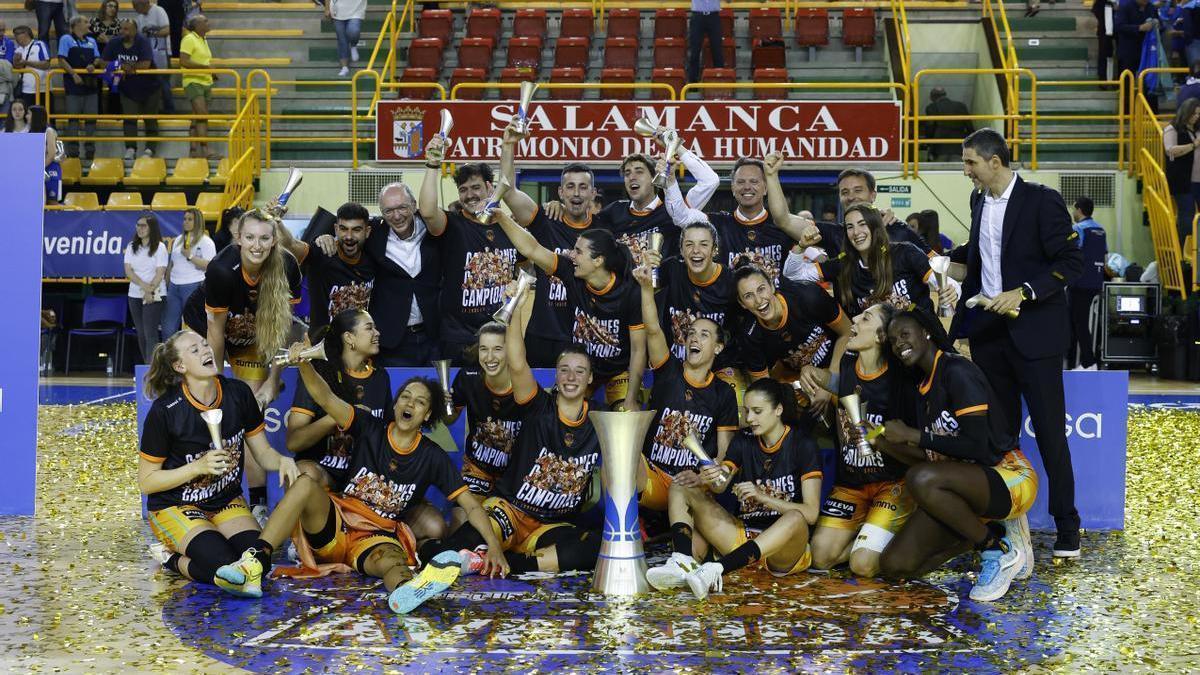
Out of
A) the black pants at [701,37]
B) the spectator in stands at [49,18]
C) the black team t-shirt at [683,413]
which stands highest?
the spectator in stands at [49,18]

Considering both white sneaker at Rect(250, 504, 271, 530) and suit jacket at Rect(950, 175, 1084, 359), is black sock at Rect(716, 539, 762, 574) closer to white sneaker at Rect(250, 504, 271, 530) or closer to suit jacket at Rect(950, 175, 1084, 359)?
suit jacket at Rect(950, 175, 1084, 359)

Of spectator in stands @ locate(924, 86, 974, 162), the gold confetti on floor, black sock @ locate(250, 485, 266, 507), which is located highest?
spectator in stands @ locate(924, 86, 974, 162)

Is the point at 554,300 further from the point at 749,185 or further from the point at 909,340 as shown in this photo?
the point at 909,340

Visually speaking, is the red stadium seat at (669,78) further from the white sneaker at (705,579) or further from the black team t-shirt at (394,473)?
the white sneaker at (705,579)

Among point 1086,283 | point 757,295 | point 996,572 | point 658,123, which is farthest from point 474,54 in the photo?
point 996,572

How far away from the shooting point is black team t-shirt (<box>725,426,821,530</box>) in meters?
6.65

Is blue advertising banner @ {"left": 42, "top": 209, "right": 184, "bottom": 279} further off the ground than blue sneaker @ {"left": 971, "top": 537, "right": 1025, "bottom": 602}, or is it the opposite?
blue advertising banner @ {"left": 42, "top": 209, "right": 184, "bottom": 279}

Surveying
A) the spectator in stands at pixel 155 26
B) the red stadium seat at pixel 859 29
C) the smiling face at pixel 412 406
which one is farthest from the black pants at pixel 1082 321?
the spectator in stands at pixel 155 26

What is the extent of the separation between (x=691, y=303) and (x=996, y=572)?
2.12 m

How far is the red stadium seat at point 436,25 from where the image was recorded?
21609 millimetres

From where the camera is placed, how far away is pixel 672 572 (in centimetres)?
607

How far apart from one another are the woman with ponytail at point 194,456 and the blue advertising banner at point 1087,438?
3.11 ft

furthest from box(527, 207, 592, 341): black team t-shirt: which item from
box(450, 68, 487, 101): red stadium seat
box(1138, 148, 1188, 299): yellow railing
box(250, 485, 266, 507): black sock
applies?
box(450, 68, 487, 101): red stadium seat

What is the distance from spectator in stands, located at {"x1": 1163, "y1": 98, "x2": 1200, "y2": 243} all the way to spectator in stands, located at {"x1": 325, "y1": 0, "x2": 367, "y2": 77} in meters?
11.4
